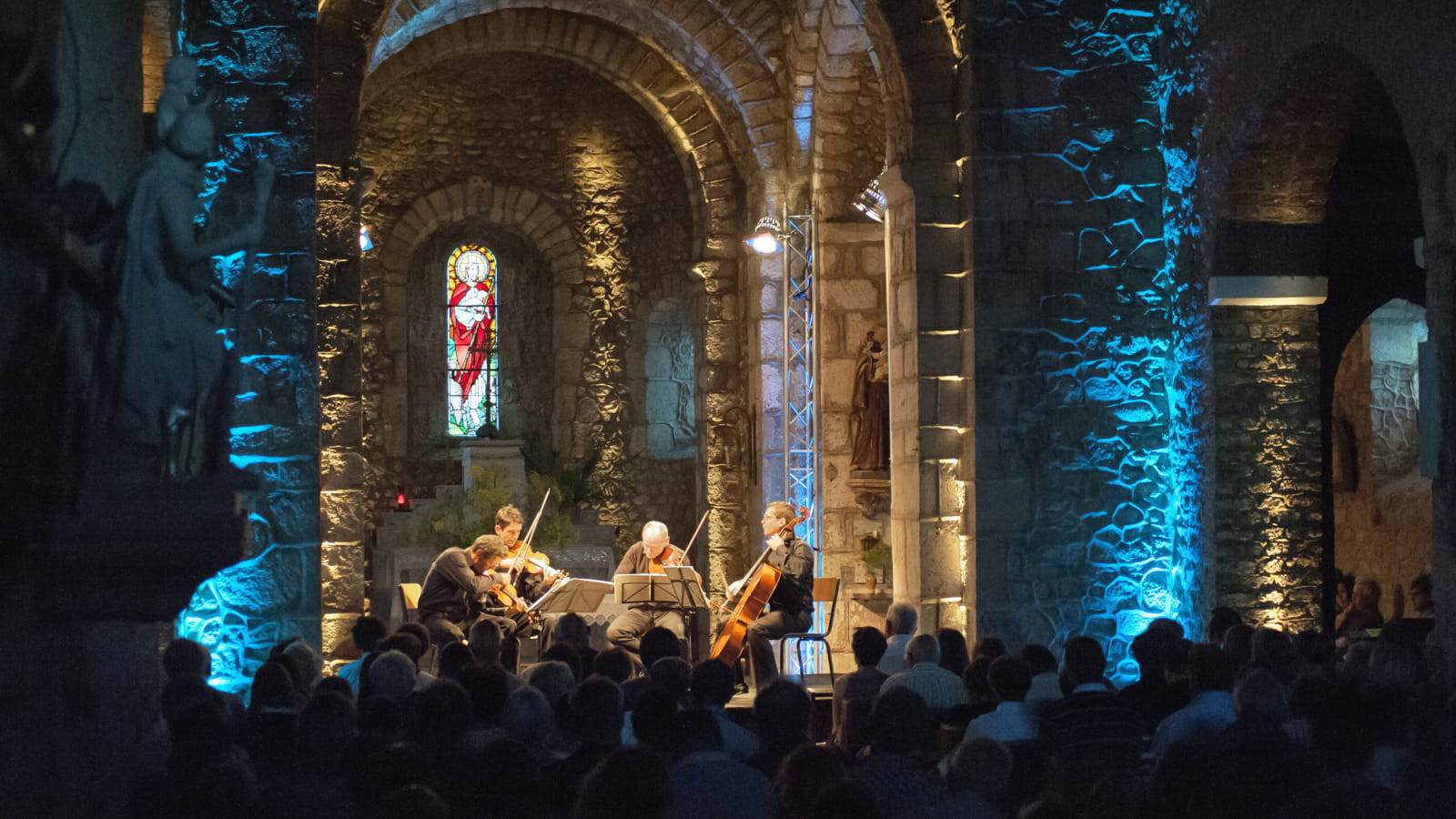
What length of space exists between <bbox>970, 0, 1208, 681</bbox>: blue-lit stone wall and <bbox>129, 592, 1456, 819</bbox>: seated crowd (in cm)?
308

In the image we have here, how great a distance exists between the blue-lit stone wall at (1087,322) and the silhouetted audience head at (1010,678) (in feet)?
12.3

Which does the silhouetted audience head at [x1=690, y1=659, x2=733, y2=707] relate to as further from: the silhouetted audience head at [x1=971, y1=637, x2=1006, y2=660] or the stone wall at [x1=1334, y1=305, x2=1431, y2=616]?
the stone wall at [x1=1334, y1=305, x2=1431, y2=616]

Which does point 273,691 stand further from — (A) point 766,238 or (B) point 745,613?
(A) point 766,238

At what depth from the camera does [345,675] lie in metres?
5.55

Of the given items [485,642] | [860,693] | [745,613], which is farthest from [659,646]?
[745,613]

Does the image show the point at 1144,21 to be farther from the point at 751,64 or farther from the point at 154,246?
the point at 154,246

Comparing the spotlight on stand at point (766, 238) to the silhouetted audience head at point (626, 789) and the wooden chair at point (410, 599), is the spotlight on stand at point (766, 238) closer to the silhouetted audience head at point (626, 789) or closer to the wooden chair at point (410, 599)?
→ the wooden chair at point (410, 599)

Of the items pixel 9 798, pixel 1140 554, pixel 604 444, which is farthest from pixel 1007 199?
pixel 604 444

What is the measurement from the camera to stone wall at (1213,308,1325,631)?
8.18 metres

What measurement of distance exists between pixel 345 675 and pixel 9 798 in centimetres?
230

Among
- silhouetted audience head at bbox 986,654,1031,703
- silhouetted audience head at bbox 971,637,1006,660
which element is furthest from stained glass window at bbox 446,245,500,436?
silhouetted audience head at bbox 986,654,1031,703

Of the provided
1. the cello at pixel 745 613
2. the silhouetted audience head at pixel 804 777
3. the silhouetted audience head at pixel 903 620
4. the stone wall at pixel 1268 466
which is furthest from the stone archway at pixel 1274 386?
the silhouetted audience head at pixel 804 777

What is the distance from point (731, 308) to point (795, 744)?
9.56 meters

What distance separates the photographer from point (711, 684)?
14.2ft
